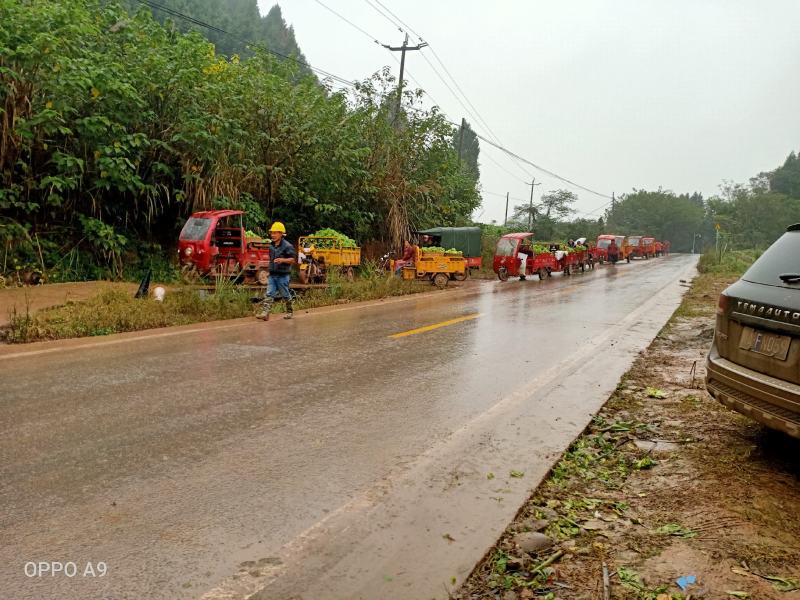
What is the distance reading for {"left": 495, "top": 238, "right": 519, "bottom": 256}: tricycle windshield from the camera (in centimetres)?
2502

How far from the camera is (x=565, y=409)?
573 cm

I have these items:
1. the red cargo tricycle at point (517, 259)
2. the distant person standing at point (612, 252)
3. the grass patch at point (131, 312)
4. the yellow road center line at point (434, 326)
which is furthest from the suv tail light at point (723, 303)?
the distant person standing at point (612, 252)

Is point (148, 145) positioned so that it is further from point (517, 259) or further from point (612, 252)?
point (612, 252)

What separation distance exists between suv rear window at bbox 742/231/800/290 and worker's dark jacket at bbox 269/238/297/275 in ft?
26.3

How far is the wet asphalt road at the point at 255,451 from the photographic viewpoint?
2828 millimetres

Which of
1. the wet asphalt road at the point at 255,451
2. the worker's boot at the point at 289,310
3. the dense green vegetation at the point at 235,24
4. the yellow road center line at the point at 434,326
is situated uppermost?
the dense green vegetation at the point at 235,24

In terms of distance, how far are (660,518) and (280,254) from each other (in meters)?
8.74

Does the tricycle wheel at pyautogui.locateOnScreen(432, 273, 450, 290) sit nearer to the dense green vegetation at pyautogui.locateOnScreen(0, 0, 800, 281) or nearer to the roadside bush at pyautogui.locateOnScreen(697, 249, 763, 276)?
the dense green vegetation at pyautogui.locateOnScreen(0, 0, 800, 281)

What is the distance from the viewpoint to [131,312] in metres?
9.83

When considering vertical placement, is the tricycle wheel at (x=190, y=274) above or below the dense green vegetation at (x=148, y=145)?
below

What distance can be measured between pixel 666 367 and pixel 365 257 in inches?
705

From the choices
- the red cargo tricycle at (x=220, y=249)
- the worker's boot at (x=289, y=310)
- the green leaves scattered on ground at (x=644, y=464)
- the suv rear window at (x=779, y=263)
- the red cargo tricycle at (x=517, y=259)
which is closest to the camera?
the suv rear window at (x=779, y=263)

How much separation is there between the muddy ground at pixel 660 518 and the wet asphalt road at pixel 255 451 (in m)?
0.25

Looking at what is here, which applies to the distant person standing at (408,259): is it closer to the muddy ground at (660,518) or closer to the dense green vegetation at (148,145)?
the dense green vegetation at (148,145)
